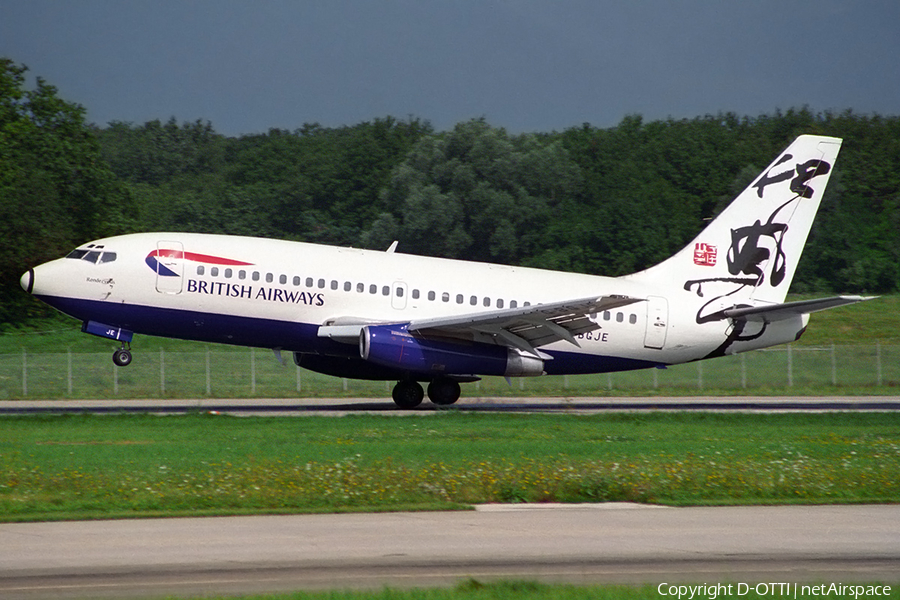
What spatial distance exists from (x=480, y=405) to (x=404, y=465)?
15.4m

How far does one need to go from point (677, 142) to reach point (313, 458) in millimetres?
79411

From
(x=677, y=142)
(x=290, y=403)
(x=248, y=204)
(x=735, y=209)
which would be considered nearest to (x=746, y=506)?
(x=735, y=209)

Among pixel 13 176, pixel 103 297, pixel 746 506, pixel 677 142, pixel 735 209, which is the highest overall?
pixel 677 142

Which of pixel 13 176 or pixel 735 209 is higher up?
pixel 13 176

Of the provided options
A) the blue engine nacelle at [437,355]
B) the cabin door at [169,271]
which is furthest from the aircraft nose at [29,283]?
the blue engine nacelle at [437,355]

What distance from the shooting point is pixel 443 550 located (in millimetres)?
12930

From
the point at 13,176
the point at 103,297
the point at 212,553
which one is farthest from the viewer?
the point at 13,176

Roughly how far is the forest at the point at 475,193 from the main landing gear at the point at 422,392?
85.0 ft

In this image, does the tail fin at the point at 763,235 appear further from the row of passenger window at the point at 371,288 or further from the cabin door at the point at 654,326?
the row of passenger window at the point at 371,288

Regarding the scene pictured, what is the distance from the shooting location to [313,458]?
1995 cm

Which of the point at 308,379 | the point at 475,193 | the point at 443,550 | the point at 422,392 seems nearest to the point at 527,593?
the point at 443,550

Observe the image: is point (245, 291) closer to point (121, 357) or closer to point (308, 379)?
point (121, 357)

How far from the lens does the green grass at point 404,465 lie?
16.6 m

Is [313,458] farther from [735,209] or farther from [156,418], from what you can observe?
[735,209]
